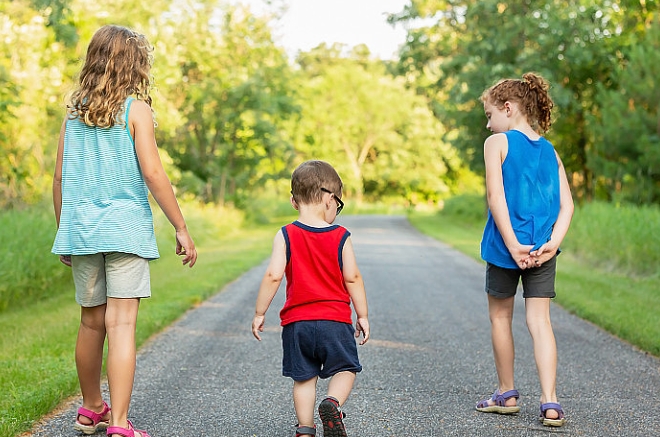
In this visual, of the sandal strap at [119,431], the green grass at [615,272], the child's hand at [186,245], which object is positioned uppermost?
the child's hand at [186,245]

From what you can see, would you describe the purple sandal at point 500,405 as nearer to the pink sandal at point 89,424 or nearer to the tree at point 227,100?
the pink sandal at point 89,424

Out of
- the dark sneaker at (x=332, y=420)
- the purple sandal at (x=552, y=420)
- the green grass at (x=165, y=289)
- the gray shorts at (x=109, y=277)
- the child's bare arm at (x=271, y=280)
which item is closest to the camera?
the dark sneaker at (x=332, y=420)

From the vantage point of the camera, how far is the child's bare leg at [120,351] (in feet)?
12.9

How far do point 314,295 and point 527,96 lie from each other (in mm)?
1801

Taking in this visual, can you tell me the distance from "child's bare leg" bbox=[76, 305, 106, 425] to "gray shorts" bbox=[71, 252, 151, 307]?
10 centimetres

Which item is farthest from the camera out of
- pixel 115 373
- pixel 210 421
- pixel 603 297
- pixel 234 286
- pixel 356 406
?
pixel 234 286

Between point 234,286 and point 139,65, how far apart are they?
8.15 meters

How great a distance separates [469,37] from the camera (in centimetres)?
3125

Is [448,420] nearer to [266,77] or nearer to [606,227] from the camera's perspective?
[606,227]

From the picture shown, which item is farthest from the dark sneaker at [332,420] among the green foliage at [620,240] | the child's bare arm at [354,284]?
the green foliage at [620,240]

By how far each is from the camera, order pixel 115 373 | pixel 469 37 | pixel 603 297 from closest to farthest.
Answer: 1. pixel 115 373
2. pixel 603 297
3. pixel 469 37

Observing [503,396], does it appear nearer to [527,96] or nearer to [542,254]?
[542,254]

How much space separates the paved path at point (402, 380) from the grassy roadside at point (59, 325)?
176mm

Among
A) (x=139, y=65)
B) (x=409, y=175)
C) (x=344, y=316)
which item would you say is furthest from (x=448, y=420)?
(x=409, y=175)
